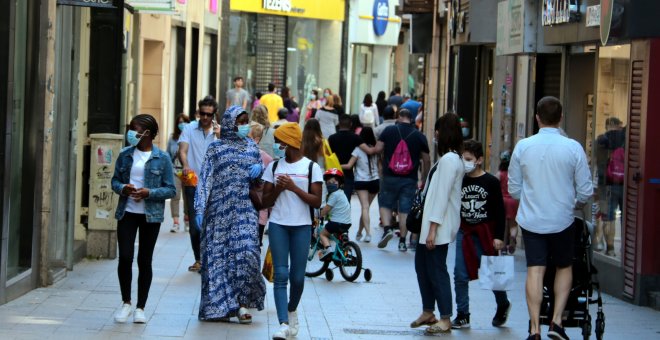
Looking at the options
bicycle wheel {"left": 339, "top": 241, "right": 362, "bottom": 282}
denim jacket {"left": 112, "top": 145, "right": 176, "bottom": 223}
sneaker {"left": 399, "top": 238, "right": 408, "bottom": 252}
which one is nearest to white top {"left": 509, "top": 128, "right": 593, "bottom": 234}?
denim jacket {"left": 112, "top": 145, "right": 176, "bottom": 223}

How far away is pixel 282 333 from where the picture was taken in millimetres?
10305

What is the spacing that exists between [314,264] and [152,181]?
196 inches

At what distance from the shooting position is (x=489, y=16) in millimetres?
21891

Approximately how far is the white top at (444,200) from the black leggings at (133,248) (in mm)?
2195

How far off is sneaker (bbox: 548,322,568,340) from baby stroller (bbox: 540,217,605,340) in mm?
180

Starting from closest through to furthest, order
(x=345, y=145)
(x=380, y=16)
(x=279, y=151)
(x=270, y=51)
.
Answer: (x=279, y=151), (x=345, y=145), (x=270, y=51), (x=380, y=16)

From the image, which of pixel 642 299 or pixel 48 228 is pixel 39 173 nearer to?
pixel 48 228

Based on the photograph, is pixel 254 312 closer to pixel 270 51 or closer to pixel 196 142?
pixel 196 142

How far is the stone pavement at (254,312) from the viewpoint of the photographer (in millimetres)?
10633

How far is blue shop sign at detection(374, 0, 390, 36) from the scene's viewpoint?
50.8 metres

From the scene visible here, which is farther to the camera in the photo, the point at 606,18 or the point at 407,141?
the point at 407,141

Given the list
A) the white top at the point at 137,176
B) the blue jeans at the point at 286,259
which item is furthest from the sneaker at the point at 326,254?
the blue jeans at the point at 286,259

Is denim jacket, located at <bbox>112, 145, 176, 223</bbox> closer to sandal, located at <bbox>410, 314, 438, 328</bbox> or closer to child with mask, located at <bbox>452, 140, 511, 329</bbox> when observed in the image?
sandal, located at <bbox>410, 314, 438, 328</bbox>

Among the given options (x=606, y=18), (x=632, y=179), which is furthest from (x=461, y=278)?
(x=606, y=18)
